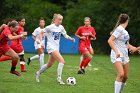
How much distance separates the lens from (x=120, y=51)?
40.3 ft

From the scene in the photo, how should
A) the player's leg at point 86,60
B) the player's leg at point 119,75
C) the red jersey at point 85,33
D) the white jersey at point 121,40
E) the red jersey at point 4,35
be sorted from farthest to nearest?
the red jersey at point 85,33 → the player's leg at point 86,60 → the red jersey at point 4,35 → the white jersey at point 121,40 → the player's leg at point 119,75

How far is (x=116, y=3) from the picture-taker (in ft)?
138

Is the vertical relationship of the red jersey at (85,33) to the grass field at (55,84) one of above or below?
above

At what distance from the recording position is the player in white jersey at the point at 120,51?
12.0 meters

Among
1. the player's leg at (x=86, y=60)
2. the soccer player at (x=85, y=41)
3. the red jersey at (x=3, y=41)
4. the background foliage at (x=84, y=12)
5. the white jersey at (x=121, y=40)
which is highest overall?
the white jersey at (x=121, y=40)

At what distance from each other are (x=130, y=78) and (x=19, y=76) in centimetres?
397

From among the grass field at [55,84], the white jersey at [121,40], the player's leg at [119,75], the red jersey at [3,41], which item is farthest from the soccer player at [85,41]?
the player's leg at [119,75]

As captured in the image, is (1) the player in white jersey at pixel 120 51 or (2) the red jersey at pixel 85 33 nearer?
(1) the player in white jersey at pixel 120 51

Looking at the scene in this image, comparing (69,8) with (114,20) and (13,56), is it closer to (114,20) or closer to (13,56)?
(114,20)

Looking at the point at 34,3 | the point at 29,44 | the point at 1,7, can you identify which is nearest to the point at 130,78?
the point at 29,44

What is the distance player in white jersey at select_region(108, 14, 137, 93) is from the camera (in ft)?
39.5

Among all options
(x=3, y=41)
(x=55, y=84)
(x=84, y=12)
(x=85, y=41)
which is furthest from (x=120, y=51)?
(x=84, y=12)

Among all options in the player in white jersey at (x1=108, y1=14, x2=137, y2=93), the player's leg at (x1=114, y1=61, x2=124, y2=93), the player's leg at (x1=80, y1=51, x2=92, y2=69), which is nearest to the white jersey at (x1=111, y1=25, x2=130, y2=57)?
the player in white jersey at (x1=108, y1=14, x2=137, y2=93)

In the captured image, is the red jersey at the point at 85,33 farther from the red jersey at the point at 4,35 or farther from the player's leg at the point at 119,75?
the player's leg at the point at 119,75
